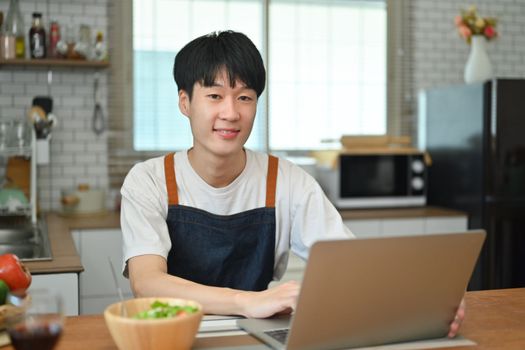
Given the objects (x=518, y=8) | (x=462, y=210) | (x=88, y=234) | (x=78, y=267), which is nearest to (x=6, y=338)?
(x=78, y=267)

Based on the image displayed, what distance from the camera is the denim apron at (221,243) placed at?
202cm

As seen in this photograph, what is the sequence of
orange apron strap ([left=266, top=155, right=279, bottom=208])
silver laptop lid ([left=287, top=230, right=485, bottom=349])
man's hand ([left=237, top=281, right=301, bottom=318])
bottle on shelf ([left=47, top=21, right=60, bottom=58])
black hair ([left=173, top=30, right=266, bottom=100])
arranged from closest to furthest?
silver laptop lid ([left=287, top=230, right=485, bottom=349]) < man's hand ([left=237, top=281, right=301, bottom=318]) < black hair ([left=173, top=30, right=266, bottom=100]) < orange apron strap ([left=266, top=155, right=279, bottom=208]) < bottle on shelf ([left=47, top=21, right=60, bottom=58])

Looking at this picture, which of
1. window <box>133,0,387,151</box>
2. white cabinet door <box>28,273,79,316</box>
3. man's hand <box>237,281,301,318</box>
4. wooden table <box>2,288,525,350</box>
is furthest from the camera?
window <box>133,0,387,151</box>

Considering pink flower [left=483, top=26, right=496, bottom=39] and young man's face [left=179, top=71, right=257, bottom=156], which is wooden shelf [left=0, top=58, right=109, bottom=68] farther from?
pink flower [left=483, top=26, right=496, bottom=39]

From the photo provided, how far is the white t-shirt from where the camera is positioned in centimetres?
196

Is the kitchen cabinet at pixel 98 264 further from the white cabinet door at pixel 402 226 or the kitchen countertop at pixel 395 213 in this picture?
the white cabinet door at pixel 402 226

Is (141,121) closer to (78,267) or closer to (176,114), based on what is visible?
(176,114)

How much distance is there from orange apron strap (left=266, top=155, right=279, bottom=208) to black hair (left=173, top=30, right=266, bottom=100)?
244mm

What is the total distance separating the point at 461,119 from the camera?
162 inches

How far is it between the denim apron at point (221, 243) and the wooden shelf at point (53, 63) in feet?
6.20

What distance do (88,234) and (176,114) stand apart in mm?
1063

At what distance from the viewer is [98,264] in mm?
3383

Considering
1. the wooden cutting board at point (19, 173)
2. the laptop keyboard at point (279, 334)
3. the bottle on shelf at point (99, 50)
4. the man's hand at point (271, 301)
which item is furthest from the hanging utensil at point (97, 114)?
the laptop keyboard at point (279, 334)

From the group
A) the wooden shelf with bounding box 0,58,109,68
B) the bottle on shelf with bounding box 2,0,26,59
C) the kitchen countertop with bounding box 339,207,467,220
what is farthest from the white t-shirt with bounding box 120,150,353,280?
the bottle on shelf with bounding box 2,0,26,59
